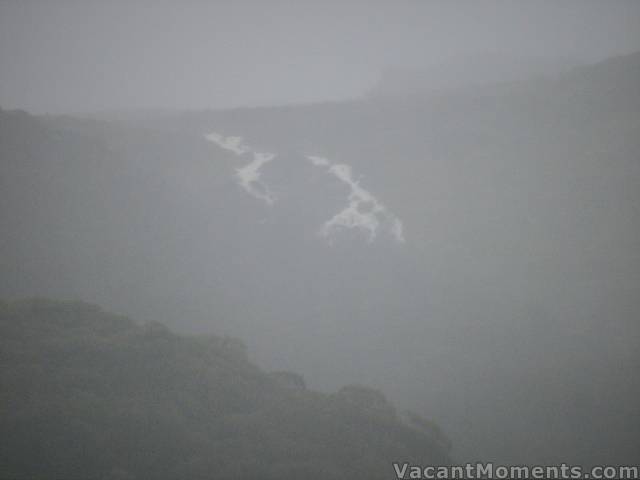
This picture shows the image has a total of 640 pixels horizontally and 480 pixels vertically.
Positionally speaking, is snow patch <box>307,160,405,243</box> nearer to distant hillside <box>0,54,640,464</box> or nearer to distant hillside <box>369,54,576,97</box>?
distant hillside <box>0,54,640,464</box>

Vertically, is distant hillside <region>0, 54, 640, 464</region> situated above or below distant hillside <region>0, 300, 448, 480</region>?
above

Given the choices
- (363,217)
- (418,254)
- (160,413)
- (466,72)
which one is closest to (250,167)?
(363,217)

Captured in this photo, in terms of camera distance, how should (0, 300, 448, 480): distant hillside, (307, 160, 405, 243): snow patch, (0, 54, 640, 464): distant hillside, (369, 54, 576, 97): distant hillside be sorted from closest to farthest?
1. (0, 300, 448, 480): distant hillside
2. (0, 54, 640, 464): distant hillside
3. (307, 160, 405, 243): snow patch
4. (369, 54, 576, 97): distant hillside

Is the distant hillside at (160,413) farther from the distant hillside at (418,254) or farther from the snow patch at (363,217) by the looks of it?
the snow patch at (363,217)

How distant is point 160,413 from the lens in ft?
42.1

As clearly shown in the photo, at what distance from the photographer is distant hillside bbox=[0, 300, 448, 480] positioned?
36.3ft

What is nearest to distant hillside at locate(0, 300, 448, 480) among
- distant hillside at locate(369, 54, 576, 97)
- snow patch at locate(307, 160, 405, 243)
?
snow patch at locate(307, 160, 405, 243)

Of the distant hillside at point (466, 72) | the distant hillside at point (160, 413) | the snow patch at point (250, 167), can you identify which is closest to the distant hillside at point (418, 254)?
the snow patch at point (250, 167)

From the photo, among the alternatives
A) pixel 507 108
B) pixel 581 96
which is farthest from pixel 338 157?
pixel 581 96

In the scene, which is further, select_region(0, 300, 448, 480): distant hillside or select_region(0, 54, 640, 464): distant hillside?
select_region(0, 54, 640, 464): distant hillside

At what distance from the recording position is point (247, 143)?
55.5 m

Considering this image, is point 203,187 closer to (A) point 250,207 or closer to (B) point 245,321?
(A) point 250,207

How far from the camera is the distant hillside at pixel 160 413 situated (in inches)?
436

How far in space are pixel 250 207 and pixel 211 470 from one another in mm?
33470
